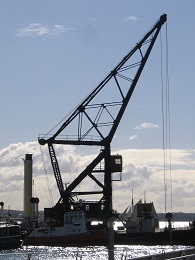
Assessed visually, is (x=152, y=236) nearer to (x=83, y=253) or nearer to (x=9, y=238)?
(x=9, y=238)

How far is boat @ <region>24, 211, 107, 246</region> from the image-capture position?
3460 inches

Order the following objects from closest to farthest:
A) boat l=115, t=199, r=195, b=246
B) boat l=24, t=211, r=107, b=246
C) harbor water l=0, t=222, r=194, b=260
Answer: harbor water l=0, t=222, r=194, b=260, boat l=115, t=199, r=195, b=246, boat l=24, t=211, r=107, b=246

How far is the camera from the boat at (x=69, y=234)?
87875 mm

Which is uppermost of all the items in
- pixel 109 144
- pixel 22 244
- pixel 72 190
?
pixel 109 144

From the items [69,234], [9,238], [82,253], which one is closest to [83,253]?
[82,253]

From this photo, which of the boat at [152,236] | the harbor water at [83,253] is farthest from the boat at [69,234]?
the boat at [152,236]

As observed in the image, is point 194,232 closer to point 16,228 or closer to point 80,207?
point 80,207

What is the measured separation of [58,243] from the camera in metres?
89.8

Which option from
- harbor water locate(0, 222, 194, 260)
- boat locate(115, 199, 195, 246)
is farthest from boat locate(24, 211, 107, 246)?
boat locate(115, 199, 195, 246)

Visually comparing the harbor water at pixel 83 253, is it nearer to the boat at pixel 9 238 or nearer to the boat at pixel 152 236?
the boat at pixel 9 238

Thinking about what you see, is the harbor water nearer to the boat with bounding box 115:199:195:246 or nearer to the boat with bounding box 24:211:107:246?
the boat with bounding box 24:211:107:246

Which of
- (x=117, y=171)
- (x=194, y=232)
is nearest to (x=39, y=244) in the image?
(x=117, y=171)

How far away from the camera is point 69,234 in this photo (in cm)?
9000

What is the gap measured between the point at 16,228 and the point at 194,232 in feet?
78.1
